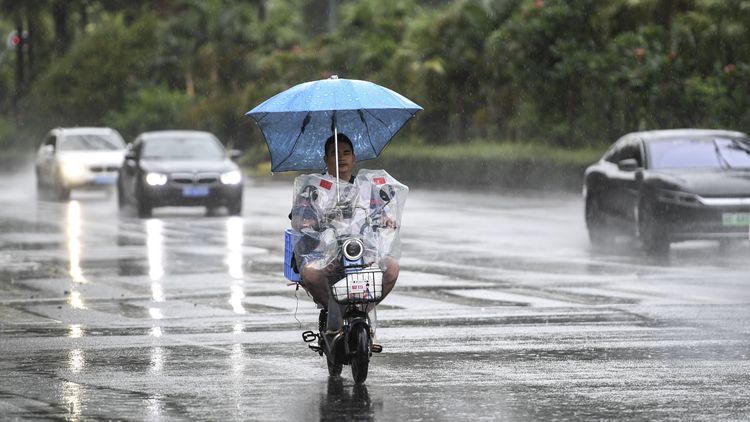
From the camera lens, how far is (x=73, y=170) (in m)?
36.3

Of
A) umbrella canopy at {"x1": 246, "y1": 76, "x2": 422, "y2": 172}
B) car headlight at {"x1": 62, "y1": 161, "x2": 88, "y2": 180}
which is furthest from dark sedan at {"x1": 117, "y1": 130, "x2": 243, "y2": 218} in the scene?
umbrella canopy at {"x1": 246, "y1": 76, "x2": 422, "y2": 172}

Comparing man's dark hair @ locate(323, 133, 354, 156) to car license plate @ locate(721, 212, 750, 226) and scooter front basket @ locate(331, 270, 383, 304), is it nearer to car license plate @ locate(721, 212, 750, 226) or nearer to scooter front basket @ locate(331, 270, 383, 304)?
scooter front basket @ locate(331, 270, 383, 304)

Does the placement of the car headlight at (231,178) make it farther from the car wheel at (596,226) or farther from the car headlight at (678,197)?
the car headlight at (678,197)

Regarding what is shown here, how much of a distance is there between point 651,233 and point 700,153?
144cm

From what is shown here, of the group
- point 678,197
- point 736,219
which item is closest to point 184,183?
point 678,197

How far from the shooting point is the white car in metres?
36.3

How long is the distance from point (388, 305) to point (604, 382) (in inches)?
198

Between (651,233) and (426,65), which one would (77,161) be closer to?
(426,65)

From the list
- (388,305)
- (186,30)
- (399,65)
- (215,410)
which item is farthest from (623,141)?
(186,30)

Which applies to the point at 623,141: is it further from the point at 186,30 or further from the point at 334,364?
the point at 186,30

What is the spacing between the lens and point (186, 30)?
66.7 m

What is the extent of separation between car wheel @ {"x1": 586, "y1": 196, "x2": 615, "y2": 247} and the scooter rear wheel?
40.9ft

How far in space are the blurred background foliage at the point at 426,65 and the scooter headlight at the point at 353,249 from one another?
2634 centimetres

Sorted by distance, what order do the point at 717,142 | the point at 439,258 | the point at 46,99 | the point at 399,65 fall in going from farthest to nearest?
the point at 46,99, the point at 399,65, the point at 717,142, the point at 439,258
